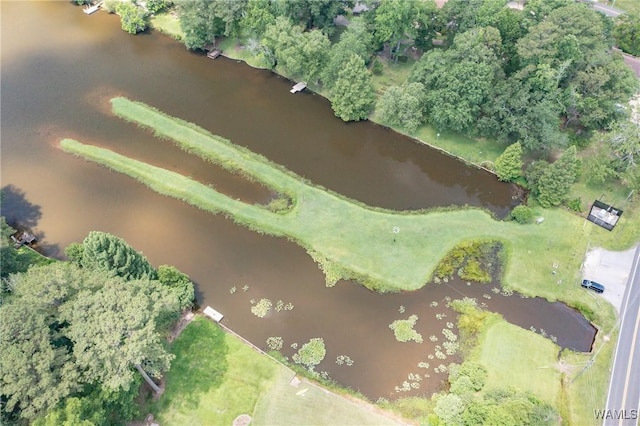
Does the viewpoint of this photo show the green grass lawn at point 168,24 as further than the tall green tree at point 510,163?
Yes

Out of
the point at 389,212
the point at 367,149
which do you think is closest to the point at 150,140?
the point at 367,149

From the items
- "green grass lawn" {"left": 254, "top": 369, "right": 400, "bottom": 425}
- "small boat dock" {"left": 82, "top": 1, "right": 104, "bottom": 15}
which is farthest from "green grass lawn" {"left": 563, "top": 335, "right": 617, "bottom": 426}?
"small boat dock" {"left": 82, "top": 1, "right": 104, "bottom": 15}

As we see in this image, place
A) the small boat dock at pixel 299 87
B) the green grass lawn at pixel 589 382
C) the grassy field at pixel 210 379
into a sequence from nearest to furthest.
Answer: the grassy field at pixel 210 379
the green grass lawn at pixel 589 382
the small boat dock at pixel 299 87

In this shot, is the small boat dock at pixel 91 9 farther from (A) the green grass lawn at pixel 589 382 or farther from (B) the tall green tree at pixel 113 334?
(A) the green grass lawn at pixel 589 382

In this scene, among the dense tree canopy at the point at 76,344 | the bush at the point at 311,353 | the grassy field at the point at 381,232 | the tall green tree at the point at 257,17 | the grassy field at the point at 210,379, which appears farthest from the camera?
the tall green tree at the point at 257,17

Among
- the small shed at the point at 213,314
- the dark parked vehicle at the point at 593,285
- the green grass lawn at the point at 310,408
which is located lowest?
the green grass lawn at the point at 310,408

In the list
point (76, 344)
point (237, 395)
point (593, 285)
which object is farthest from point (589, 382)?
point (76, 344)

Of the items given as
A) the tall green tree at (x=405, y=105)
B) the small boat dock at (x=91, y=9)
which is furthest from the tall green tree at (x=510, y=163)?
the small boat dock at (x=91, y=9)
